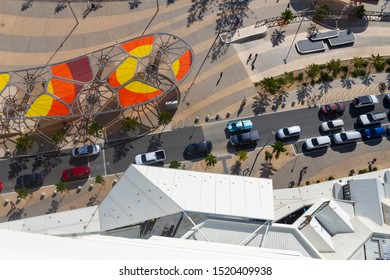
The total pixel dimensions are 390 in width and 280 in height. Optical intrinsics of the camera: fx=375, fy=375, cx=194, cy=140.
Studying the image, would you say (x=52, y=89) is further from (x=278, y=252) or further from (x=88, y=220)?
(x=278, y=252)

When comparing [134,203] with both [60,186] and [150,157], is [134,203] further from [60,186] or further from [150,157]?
[60,186]

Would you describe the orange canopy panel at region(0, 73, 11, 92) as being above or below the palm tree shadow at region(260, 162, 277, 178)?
above

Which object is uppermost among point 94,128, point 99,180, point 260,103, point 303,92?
point 94,128

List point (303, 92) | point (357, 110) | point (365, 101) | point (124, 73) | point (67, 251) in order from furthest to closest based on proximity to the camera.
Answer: point (303, 92) < point (357, 110) < point (365, 101) < point (124, 73) < point (67, 251)

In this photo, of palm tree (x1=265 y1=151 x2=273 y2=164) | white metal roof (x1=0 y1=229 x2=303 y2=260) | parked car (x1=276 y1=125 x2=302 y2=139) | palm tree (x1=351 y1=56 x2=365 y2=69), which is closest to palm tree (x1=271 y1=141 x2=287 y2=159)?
palm tree (x1=265 y1=151 x2=273 y2=164)

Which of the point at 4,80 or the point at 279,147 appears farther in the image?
the point at 279,147

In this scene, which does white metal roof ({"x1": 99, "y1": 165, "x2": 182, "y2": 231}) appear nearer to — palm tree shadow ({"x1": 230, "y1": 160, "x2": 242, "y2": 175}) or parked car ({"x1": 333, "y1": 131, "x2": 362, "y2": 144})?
palm tree shadow ({"x1": 230, "y1": 160, "x2": 242, "y2": 175})

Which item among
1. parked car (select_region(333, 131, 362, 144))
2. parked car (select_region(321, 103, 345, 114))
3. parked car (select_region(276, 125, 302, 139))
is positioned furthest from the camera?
parked car (select_region(321, 103, 345, 114))

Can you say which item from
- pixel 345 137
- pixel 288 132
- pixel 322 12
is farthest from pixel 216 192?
pixel 322 12
